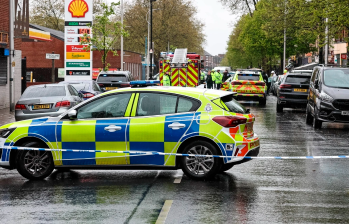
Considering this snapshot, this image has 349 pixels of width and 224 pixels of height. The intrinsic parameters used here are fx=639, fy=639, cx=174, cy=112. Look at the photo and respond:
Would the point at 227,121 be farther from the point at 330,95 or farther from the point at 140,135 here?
the point at 330,95

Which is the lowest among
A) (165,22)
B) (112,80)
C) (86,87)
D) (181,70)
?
(86,87)

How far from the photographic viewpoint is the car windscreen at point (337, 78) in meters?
18.4

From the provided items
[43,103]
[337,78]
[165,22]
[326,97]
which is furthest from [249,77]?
[165,22]

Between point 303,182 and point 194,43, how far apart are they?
77.0m

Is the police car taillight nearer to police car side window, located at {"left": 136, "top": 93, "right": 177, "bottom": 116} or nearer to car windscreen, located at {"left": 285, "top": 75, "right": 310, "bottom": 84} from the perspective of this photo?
police car side window, located at {"left": 136, "top": 93, "right": 177, "bottom": 116}

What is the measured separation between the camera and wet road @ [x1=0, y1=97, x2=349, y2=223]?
22.9ft

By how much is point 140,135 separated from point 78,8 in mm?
27377

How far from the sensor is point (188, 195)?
8227 mm

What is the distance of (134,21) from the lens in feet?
273

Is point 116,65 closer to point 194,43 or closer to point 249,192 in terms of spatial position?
point 194,43

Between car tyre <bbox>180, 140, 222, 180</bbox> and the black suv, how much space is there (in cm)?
913

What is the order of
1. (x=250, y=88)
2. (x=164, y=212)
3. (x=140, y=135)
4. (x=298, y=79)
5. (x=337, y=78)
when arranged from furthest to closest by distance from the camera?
(x=250, y=88) < (x=298, y=79) < (x=337, y=78) < (x=140, y=135) < (x=164, y=212)

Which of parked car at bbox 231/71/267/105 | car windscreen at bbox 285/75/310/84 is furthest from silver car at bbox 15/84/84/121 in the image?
parked car at bbox 231/71/267/105

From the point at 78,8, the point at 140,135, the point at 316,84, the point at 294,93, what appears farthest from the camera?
the point at 78,8
